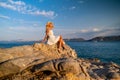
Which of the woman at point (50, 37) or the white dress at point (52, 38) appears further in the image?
the white dress at point (52, 38)

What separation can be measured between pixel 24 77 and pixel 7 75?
1338 millimetres

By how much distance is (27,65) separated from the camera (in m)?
12.9

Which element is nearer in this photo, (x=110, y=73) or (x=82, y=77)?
(x=82, y=77)

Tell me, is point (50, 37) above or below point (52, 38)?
above

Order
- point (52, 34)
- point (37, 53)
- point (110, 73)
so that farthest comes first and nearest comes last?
1. point (52, 34)
2. point (110, 73)
3. point (37, 53)

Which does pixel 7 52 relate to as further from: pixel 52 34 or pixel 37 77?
pixel 52 34

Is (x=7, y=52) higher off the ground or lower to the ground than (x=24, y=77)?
higher

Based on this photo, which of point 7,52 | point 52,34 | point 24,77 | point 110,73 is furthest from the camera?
point 52,34

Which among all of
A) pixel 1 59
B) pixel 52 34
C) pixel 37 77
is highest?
pixel 52 34

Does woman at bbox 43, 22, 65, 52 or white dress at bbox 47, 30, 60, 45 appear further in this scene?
white dress at bbox 47, 30, 60, 45

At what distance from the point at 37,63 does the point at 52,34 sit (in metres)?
6.59

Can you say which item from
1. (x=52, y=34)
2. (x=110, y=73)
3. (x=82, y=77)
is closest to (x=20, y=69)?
(x=82, y=77)

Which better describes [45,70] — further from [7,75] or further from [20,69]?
[7,75]

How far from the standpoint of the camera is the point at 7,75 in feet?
40.5
